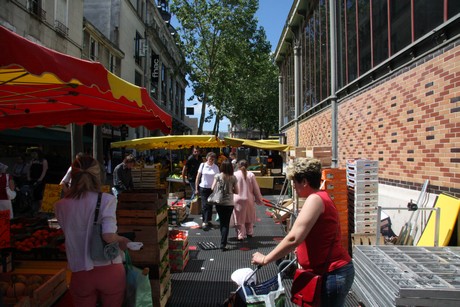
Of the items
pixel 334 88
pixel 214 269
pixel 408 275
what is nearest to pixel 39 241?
pixel 214 269

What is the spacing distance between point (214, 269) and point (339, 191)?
2.43 metres

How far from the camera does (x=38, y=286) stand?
3.67 metres

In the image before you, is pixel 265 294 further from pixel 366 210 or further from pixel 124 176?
pixel 124 176

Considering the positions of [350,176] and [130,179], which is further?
[130,179]

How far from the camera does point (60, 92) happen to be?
3863mm

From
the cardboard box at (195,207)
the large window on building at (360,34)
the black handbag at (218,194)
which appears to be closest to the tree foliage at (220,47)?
the large window on building at (360,34)

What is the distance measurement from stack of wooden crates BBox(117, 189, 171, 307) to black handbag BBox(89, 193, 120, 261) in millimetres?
1402

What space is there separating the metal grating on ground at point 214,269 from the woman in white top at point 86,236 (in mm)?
1812

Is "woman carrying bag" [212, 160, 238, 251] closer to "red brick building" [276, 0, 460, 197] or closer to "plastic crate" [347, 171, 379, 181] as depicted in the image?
"plastic crate" [347, 171, 379, 181]

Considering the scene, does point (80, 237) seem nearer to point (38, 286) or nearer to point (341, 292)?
point (38, 286)

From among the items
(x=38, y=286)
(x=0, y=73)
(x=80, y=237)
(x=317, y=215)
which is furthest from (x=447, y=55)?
(x=38, y=286)

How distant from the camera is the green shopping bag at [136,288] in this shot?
304cm

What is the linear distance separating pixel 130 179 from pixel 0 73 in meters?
6.35

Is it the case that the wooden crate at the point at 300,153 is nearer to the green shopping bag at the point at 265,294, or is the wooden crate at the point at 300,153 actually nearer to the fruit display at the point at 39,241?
the fruit display at the point at 39,241
